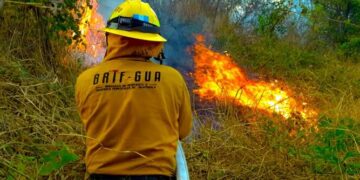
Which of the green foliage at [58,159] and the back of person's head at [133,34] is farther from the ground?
the back of person's head at [133,34]

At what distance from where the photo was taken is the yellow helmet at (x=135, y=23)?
3072mm

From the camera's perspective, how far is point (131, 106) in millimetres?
2920

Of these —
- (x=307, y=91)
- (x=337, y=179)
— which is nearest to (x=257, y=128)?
(x=337, y=179)

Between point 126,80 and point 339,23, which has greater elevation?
point 339,23

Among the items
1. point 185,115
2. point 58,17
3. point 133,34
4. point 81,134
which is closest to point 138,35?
point 133,34

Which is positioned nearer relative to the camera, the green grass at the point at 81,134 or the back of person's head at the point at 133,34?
the back of person's head at the point at 133,34

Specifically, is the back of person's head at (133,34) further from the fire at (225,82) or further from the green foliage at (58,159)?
the fire at (225,82)

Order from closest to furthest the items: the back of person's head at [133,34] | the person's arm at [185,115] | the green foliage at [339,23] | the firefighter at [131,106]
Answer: the firefighter at [131,106] → the back of person's head at [133,34] → the person's arm at [185,115] → the green foliage at [339,23]

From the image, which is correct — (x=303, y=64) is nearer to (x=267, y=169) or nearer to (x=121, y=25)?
(x=267, y=169)

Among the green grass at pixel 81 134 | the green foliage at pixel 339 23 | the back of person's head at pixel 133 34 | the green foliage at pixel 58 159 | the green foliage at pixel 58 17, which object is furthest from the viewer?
the green foliage at pixel 339 23

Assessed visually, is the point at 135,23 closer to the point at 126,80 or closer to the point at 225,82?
the point at 126,80

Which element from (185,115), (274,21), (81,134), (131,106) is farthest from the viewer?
(274,21)

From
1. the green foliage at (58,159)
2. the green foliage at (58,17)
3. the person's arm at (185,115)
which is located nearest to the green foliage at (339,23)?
the green foliage at (58,17)

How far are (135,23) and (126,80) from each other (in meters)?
0.39
